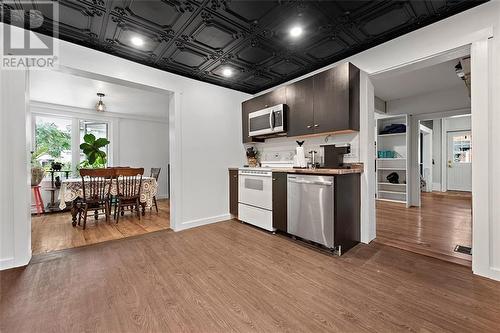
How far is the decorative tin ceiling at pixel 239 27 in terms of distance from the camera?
203 centimetres

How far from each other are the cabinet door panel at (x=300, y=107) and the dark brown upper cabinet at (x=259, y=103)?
17cm

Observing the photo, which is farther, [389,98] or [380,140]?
[380,140]

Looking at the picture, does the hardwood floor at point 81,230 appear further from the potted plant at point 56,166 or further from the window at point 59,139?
the window at point 59,139

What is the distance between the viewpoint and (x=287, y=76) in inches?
145

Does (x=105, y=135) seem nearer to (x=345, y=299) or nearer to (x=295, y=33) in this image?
→ (x=295, y=33)

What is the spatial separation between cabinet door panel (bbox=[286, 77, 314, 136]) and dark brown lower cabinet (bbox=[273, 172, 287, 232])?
2.47 ft

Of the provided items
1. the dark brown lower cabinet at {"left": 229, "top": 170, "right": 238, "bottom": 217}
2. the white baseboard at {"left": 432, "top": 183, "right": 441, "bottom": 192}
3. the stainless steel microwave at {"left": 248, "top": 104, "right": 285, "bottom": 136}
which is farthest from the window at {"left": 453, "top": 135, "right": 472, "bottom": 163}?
the dark brown lower cabinet at {"left": 229, "top": 170, "right": 238, "bottom": 217}

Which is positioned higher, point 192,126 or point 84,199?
point 192,126

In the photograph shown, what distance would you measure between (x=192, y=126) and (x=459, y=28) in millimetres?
3554

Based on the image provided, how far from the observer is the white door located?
284 inches

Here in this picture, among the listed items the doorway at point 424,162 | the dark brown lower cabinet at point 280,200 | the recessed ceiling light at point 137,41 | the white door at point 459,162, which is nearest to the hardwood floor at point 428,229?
the doorway at point 424,162

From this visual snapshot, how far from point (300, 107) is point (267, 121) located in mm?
650

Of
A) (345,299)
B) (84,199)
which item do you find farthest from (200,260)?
(84,199)

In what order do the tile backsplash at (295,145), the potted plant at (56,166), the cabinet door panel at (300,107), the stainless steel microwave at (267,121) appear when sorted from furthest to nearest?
1. the potted plant at (56,166)
2. the stainless steel microwave at (267,121)
3. the cabinet door panel at (300,107)
4. the tile backsplash at (295,145)
